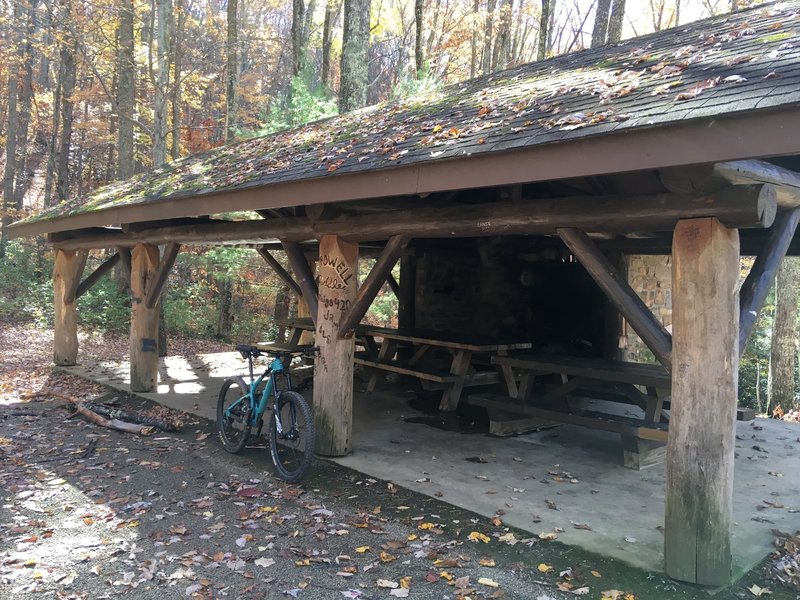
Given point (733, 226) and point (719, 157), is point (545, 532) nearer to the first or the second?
point (733, 226)

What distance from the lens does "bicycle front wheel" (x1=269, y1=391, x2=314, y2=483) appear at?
480cm

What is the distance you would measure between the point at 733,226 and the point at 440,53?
20815mm

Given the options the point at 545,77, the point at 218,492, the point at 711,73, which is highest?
the point at 545,77

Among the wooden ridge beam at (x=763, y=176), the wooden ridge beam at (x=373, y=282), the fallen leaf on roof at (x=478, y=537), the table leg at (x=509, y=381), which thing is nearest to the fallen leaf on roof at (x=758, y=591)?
the fallen leaf on roof at (x=478, y=537)

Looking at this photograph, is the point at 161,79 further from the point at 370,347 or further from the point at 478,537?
the point at 478,537

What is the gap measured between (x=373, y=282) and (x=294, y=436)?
1.39 metres

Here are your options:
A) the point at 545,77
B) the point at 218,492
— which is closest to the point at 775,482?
the point at 545,77

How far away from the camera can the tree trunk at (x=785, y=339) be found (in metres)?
11.0

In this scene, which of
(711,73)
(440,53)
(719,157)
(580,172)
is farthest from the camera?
(440,53)

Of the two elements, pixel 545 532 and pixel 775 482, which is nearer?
pixel 545 532

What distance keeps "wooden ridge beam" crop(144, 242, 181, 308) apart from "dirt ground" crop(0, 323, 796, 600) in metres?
2.55

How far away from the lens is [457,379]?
7480 millimetres

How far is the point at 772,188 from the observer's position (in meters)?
3.17

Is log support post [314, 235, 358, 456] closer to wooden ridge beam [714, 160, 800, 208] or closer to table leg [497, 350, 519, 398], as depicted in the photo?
table leg [497, 350, 519, 398]
